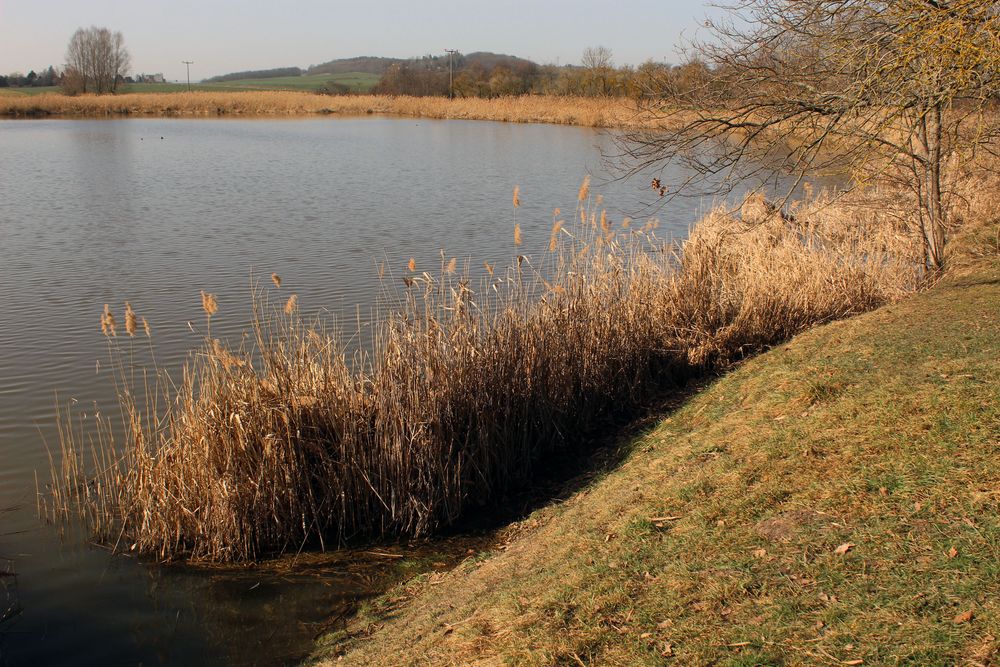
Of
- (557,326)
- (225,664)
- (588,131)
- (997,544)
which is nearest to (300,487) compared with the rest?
(225,664)

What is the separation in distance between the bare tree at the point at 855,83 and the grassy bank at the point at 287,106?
37.0 meters

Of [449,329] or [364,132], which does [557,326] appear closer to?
[449,329]

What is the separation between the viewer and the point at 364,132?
143 feet

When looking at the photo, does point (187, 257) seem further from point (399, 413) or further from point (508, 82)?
point (508, 82)

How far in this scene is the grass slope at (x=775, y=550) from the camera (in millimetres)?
3777

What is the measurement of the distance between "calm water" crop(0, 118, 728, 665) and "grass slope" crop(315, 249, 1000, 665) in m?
1.07

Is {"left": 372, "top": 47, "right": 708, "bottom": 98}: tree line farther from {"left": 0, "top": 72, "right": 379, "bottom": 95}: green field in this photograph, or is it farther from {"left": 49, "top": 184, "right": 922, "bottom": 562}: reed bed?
{"left": 49, "top": 184, "right": 922, "bottom": 562}: reed bed

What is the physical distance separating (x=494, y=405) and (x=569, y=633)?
3472 millimetres

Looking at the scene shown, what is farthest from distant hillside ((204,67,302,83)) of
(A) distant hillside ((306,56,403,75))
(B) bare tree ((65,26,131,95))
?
(B) bare tree ((65,26,131,95))

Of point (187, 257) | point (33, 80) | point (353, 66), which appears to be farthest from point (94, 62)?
point (353, 66)

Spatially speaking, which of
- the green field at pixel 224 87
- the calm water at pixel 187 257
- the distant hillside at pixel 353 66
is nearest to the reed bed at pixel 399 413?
the calm water at pixel 187 257

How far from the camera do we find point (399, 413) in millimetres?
6703

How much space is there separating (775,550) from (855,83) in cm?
488

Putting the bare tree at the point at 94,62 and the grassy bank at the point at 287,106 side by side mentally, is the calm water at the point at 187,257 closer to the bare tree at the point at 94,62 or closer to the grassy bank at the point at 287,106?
the grassy bank at the point at 287,106
